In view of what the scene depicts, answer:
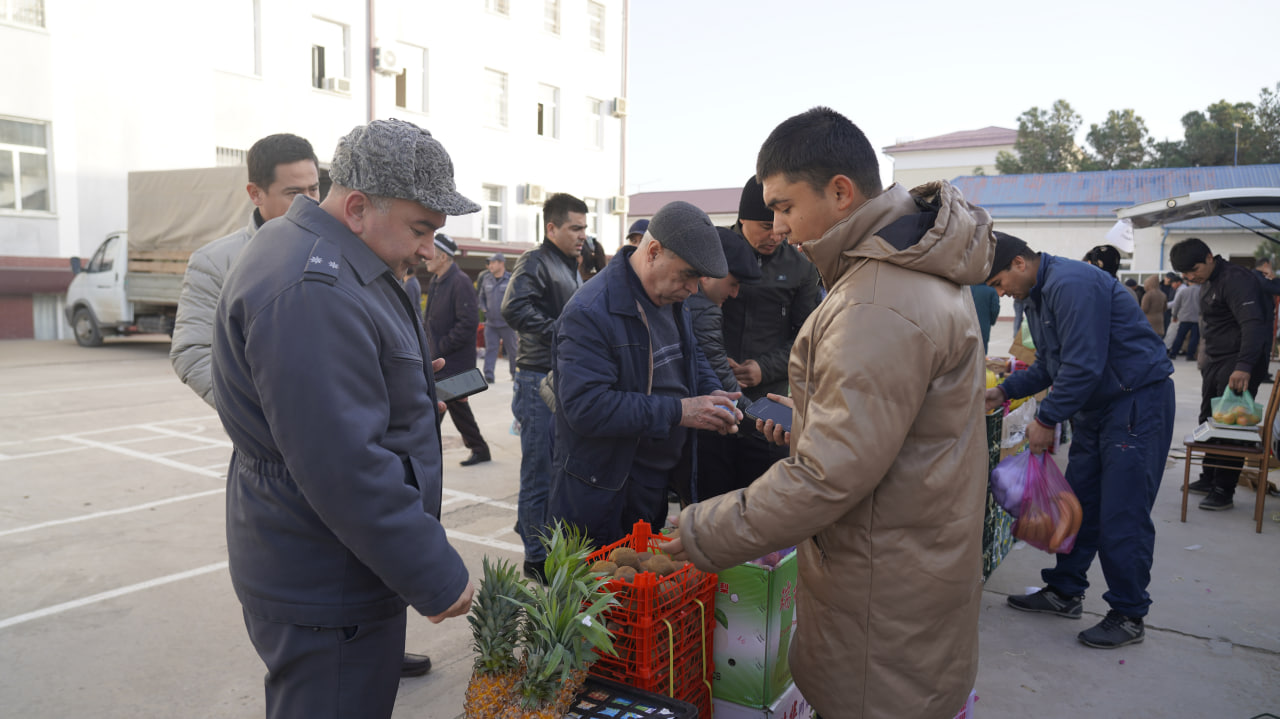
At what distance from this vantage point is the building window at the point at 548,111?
88.4 ft

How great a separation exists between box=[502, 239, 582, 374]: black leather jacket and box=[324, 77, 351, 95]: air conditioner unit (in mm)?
17621

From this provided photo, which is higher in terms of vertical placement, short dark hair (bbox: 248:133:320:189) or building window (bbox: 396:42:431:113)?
building window (bbox: 396:42:431:113)

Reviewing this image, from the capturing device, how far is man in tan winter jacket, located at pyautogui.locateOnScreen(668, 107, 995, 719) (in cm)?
188

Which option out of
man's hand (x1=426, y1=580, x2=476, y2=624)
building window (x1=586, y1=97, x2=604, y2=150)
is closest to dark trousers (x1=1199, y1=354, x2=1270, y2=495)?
man's hand (x1=426, y1=580, x2=476, y2=624)

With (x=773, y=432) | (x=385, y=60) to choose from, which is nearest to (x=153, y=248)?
(x=385, y=60)

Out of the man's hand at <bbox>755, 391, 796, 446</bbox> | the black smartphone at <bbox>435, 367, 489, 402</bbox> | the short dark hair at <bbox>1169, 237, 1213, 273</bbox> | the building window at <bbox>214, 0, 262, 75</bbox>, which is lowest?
the man's hand at <bbox>755, 391, 796, 446</bbox>

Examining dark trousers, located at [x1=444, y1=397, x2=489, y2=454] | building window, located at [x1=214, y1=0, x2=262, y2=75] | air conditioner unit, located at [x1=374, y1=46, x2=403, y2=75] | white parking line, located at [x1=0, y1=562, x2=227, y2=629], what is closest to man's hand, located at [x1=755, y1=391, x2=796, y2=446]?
white parking line, located at [x1=0, y1=562, x2=227, y2=629]

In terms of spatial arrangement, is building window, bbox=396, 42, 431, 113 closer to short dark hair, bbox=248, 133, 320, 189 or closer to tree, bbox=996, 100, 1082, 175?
short dark hair, bbox=248, 133, 320, 189

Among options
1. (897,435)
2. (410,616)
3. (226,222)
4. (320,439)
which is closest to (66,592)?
(410,616)

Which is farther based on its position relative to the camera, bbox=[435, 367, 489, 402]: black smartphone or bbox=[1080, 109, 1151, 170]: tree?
bbox=[1080, 109, 1151, 170]: tree

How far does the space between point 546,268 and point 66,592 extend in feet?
11.1

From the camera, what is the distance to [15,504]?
6066 millimetres

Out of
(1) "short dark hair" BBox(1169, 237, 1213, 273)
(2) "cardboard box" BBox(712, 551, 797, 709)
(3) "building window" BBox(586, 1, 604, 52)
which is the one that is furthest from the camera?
(3) "building window" BBox(586, 1, 604, 52)

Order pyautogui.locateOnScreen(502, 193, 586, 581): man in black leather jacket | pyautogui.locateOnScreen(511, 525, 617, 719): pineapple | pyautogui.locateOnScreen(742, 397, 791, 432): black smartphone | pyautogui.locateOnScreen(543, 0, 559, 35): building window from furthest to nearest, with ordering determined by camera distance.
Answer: pyautogui.locateOnScreen(543, 0, 559, 35): building window, pyautogui.locateOnScreen(502, 193, 586, 581): man in black leather jacket, pyautogui.locateOnScreen(742, 397, 791, 432): black smartphone, pyautogui.locateOnScreen(511, 525, 617, 719): pineapple
